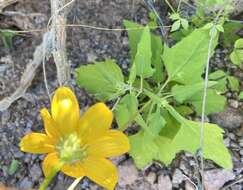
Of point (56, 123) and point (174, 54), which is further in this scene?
point (174, 54)

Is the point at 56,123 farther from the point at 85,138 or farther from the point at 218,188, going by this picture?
the point at 218,188

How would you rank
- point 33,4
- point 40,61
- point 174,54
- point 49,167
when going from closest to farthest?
point 49,167 → point 174,54 → point 40,61 → point 33,4

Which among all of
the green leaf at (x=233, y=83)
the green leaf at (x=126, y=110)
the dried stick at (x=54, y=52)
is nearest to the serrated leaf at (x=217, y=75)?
the green leaf at (x=233, y=83)

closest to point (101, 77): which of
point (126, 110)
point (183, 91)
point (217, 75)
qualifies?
point (126, 110)

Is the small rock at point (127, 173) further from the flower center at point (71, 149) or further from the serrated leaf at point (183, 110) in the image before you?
the flower center at point (71, 149)

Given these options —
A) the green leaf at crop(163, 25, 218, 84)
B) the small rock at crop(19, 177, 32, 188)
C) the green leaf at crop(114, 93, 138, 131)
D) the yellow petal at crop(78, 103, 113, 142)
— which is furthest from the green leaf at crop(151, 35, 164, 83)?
the small rock at crop(19, 177, 32, 188)

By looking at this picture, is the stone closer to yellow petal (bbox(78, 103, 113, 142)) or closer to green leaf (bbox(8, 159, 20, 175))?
green leaf (bbox(8, 159, 20, 175))

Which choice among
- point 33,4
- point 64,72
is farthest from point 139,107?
point 33,4
